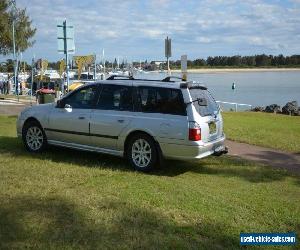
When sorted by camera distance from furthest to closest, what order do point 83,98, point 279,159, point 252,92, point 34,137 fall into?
point 252,92, point 279,159, point 34,137, point 83,98

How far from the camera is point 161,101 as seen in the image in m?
8.59

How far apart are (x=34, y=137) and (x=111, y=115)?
198 centimetres

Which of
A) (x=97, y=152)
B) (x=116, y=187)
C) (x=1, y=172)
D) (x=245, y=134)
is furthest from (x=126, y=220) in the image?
(x=245, y=134)

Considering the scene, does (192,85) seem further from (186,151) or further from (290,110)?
(290,110)

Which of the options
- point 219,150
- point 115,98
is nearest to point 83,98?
point 115,98

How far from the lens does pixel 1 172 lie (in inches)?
312

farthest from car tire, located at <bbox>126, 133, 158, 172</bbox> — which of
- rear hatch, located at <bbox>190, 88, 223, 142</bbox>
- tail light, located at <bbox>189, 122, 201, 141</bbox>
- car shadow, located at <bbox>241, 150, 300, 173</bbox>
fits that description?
car shadow, located at <bbox>241, 150, 300, 173</bbox>

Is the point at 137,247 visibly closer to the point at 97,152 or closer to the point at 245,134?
the point at 97,152

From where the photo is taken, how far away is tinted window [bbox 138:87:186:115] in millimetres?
8391

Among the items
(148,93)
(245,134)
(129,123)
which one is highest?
(148,93)

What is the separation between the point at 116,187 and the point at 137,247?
2365 millimetres

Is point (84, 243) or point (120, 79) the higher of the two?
point (120, 79)

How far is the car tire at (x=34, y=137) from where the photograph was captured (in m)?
9.92

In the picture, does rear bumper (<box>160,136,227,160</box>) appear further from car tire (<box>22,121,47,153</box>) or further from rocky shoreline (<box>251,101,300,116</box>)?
rocky shoreline (<box>251,101,300,116</box>)
